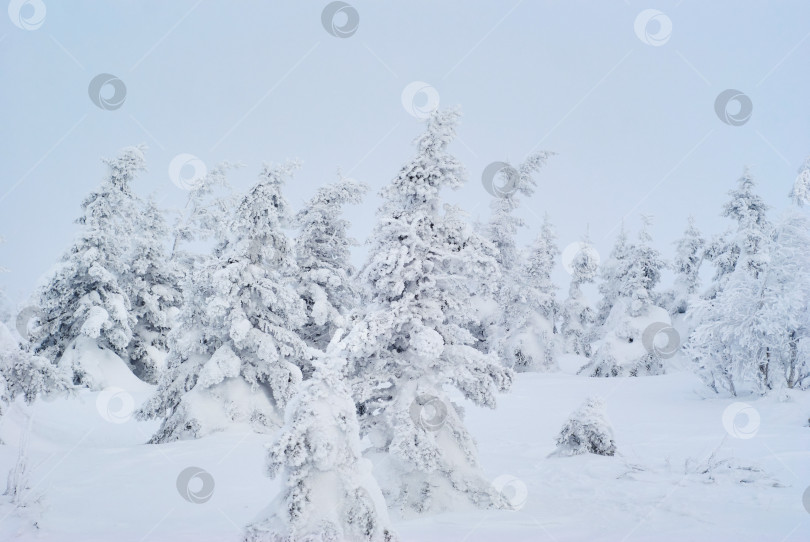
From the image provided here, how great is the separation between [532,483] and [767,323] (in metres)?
11.7

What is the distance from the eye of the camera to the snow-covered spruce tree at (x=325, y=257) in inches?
762

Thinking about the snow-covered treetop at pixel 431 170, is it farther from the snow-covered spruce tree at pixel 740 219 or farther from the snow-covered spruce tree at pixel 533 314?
the snow-covered spruce tree at pixel 740 219

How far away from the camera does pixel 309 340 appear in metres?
19.9

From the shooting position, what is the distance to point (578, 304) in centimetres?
3931

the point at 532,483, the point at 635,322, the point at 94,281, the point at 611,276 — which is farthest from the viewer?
the point at 611,276

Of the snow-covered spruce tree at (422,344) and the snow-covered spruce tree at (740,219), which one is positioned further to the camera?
the snow-covered spruce tree at (740,219)

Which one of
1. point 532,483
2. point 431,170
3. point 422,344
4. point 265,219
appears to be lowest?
point 532,483

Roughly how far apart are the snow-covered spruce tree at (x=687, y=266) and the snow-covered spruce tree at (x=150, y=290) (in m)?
34.5

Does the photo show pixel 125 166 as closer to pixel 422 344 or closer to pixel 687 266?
pixel 422 344

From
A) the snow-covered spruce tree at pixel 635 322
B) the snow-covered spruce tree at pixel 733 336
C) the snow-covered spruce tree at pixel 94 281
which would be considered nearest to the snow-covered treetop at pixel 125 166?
the snow-covered spruce tree at pixel 94 281

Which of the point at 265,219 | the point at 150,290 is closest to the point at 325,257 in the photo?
the point at 265,219

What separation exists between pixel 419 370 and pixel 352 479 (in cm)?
425

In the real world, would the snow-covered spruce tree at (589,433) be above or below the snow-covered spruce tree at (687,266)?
below

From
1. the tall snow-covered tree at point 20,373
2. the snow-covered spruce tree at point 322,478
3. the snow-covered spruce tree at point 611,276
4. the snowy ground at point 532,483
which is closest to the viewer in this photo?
the snow-covered spruce tree at point 322,478
